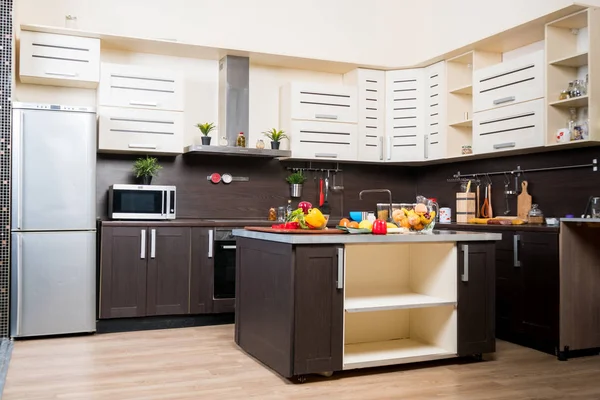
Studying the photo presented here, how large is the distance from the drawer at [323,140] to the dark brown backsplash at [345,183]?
15.4 inches

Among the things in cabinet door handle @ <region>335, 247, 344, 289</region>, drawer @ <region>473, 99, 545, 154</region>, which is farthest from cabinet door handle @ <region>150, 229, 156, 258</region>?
drawer @ <region>473, 99, 545, 154</region>

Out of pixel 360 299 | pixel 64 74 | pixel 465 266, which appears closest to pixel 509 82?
pixel 465 266

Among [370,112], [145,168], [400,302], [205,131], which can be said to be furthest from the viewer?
[370,112]

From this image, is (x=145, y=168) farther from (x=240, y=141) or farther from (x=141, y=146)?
(x=240, y=141)

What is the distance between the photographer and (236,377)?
3.49 meters

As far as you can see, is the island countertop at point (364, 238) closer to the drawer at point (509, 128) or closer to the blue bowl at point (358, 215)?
the blue bowl at point (358, 215)

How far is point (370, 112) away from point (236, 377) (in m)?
3.34

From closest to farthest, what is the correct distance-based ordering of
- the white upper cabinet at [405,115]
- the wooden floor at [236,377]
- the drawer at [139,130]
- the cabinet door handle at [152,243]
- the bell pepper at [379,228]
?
1. the wooden floor at [236,377]
2. the bell pepper at [379,228]
3. the cabinet door handle at [152,243]
4. the drawer at [139,130]
5. the white upper cabinet at [405,115]

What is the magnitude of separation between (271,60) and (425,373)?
3435 millimetres

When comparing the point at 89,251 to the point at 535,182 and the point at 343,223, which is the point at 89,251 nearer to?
the point at 343,223

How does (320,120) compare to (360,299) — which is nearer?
(360,299)

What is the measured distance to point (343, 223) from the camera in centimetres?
367

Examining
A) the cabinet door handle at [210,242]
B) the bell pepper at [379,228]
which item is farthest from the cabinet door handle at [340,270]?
the cabinet door handle at [210,242]

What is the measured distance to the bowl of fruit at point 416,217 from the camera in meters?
3.80
